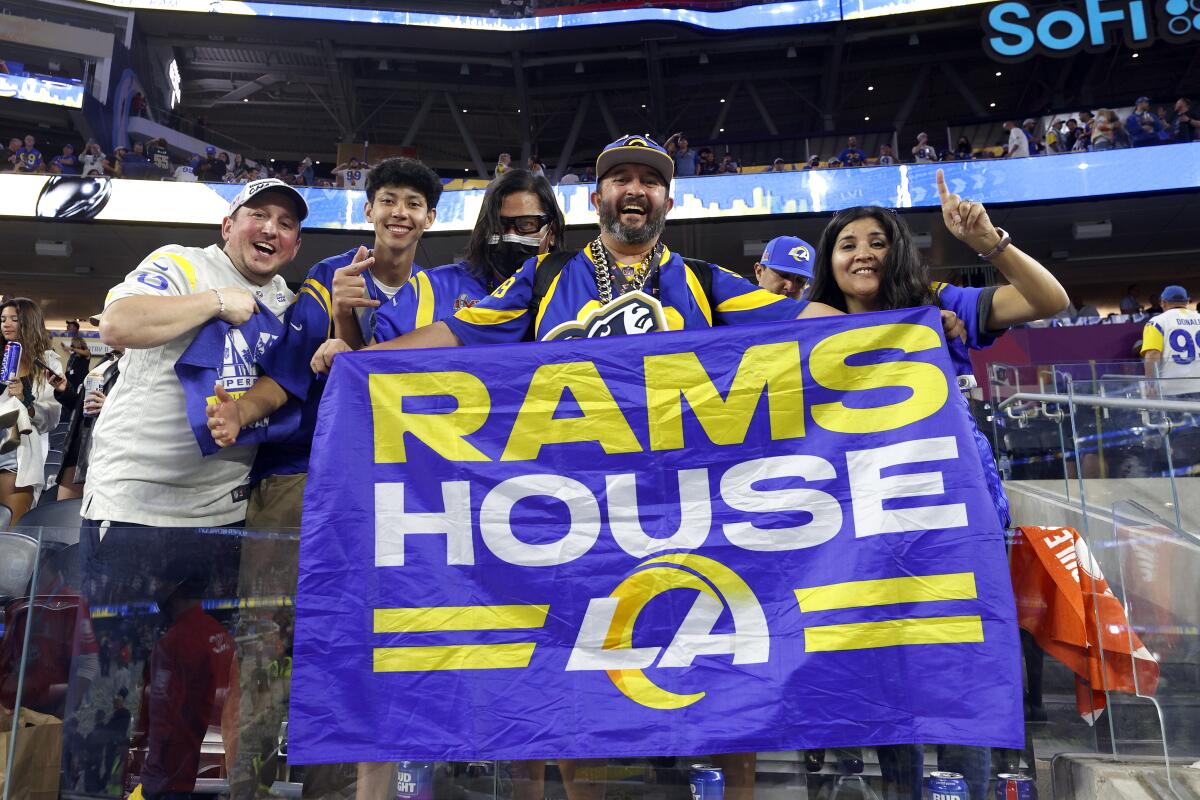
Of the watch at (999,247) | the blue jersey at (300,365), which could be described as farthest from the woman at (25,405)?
the watch at (999,247)

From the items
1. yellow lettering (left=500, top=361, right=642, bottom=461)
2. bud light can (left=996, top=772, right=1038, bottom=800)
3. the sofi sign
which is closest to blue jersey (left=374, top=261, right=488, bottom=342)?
yellow lettering (left=500, top=361, right=642, bottom=461)

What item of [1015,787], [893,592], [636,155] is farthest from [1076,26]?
[893,592]

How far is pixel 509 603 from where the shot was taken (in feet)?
6.95

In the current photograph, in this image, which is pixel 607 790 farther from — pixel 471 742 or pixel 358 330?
pixel 358 330

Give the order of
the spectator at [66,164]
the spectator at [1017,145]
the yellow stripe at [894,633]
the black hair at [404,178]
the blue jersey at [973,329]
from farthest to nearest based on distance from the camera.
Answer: the spectator at [66,164] < the spectator at [1017,145] < the black hair at [404,178] < the blue jersey at [973,329] < the yellow stripe at [894,633]

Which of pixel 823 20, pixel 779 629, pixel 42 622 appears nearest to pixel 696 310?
pixel 779 629

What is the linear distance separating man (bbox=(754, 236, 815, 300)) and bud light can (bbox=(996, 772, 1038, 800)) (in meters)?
2.04

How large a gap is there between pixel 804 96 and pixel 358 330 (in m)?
20.9

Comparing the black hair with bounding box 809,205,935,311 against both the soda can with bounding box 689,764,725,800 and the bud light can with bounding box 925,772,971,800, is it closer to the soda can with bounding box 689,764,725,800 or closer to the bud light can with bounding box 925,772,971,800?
the bud light can with bounding box 925,772,971,800

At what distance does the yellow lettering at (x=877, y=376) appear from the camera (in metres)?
2.17

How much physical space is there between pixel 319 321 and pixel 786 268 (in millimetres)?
1974

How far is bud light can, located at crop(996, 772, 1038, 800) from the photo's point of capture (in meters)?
2.21

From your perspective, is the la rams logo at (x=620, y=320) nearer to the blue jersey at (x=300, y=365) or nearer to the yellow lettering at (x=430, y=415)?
the yellow lettering at (x=430, y=415)

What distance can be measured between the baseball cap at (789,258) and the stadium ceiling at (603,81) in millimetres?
15816
